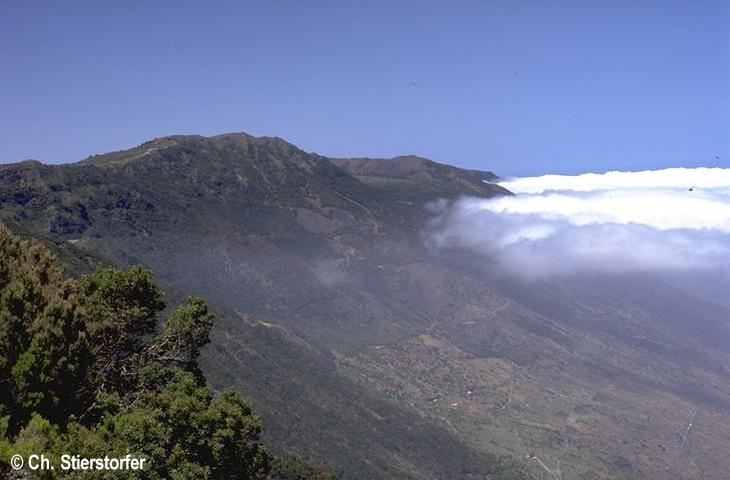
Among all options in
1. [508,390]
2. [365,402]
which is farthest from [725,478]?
[365,402]

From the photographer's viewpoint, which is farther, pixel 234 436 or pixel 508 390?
pixel 508 390

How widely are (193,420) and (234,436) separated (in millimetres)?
2382

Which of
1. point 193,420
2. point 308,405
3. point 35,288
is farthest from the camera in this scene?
point 308,405

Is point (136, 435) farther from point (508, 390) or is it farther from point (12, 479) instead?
point (508, 390)

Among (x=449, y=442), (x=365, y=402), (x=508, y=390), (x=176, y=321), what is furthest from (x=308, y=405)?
(x=176, y=321)

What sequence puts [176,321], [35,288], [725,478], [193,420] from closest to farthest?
[193,420] → [35,288] → [176,321] → [725,478]

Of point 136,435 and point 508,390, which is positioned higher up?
point 136,435

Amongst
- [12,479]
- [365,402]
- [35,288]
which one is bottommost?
[365,402]

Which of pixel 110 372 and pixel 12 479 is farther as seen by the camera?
pixel 110 372

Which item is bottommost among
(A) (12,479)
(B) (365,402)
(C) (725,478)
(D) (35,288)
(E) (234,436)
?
(C) (725,478)

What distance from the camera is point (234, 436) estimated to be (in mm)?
30031

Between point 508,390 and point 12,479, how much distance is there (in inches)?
7297

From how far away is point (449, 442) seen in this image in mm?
154375

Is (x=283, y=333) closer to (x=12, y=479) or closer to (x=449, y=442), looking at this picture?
(x=449, y=442)
